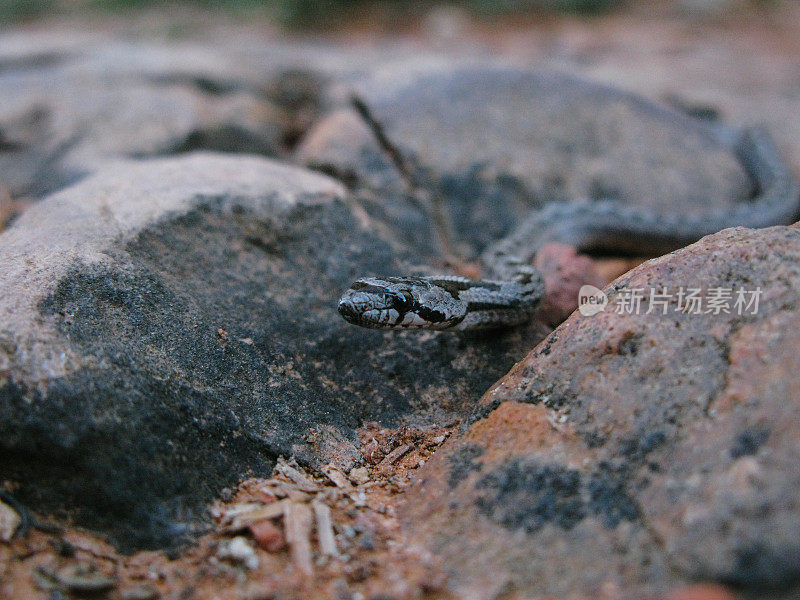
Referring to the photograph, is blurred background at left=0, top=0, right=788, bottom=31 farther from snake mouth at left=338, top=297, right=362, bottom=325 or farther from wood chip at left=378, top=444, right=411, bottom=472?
wood chip at left=378, top=444, right=411, bottom=472

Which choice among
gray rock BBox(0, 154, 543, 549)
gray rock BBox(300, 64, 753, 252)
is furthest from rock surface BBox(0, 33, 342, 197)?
gray rock BBox(0, 154, 543, 549)

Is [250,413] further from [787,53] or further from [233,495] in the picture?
[787,53]

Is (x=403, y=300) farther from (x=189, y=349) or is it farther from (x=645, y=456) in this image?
(x=645, y=456)

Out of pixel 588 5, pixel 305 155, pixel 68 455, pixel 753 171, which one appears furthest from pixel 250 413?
pixel 588 5

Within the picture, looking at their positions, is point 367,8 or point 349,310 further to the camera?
point 367,8

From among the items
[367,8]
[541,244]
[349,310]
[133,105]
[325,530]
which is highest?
[367,8]

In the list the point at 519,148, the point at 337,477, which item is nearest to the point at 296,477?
the point at 337,477
